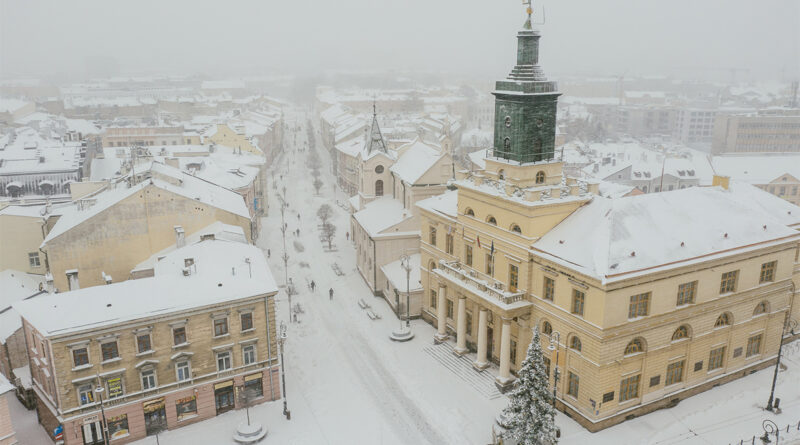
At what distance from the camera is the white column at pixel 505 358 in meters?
38.8

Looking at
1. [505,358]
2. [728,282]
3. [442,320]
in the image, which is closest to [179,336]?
[442,320]

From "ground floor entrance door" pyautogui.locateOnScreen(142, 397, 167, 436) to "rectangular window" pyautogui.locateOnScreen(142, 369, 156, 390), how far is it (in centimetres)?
102

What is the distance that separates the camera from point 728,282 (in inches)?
1489

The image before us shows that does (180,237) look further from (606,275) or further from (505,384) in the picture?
(606,275)

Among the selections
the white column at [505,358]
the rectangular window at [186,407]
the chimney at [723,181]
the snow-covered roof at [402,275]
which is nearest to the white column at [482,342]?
the white column at [505,358]

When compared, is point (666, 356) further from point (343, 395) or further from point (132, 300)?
point (132, 300)

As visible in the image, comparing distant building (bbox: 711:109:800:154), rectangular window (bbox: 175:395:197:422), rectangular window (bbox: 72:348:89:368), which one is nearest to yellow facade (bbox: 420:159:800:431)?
rectangular window (bbox: 175:395:197:422)

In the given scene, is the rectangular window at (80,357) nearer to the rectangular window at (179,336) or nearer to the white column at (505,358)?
the rectangular window at (179,336)

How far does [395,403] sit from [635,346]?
16.4m

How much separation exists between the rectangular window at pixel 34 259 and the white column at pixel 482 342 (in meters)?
43.5

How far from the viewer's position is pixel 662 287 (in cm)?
3441

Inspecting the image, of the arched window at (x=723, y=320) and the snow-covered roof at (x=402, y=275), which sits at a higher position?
the arched window at (x=723, y=320)

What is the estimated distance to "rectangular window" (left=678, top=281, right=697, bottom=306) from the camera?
35.5m

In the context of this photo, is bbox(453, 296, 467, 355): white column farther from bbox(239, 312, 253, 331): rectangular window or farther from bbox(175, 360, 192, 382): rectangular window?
bbox(175, 360, 192, 382): rectangular window
